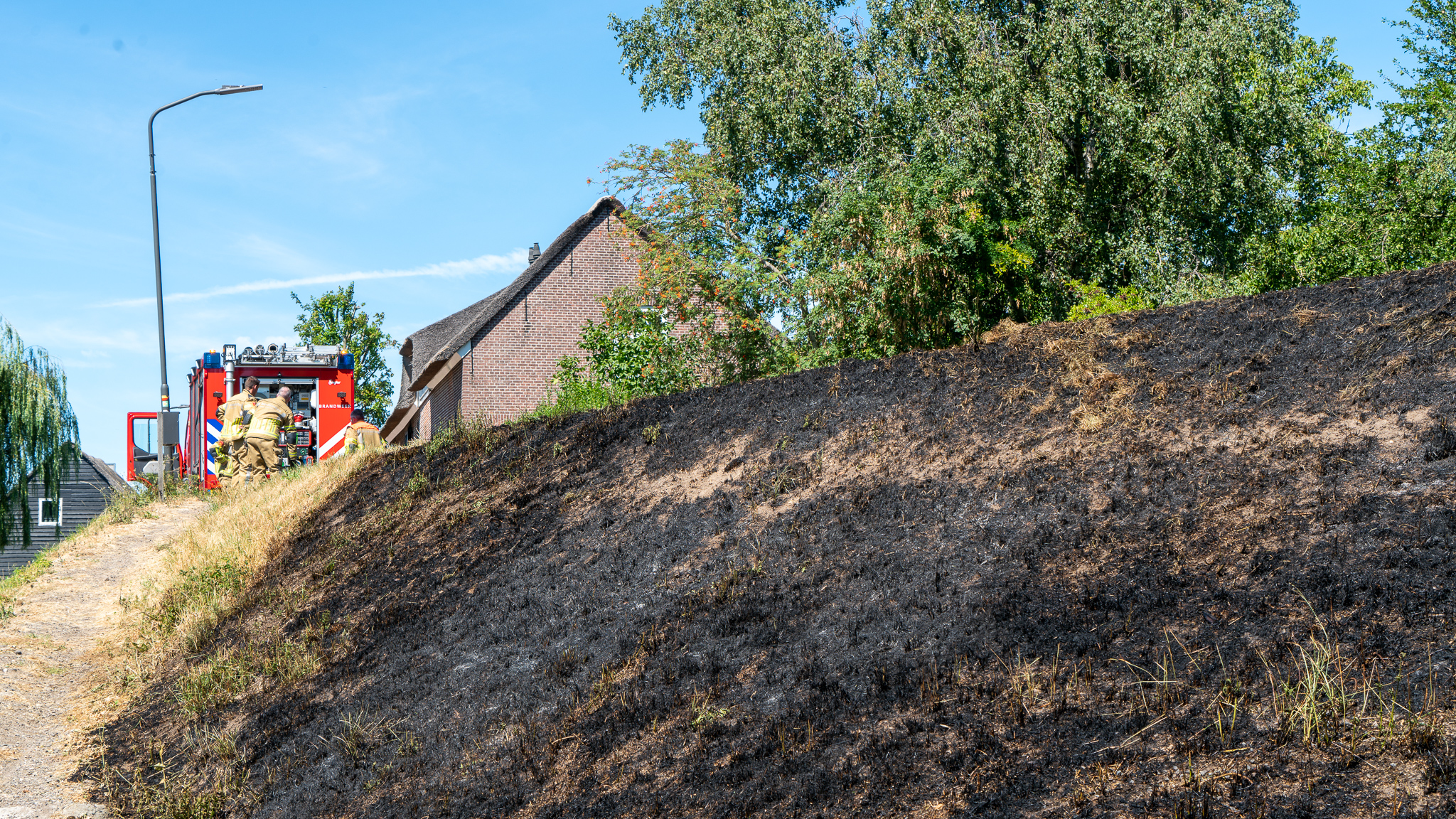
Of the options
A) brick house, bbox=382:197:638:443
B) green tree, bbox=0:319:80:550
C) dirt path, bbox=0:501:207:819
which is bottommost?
dirt path, bbox=0:501:207:819

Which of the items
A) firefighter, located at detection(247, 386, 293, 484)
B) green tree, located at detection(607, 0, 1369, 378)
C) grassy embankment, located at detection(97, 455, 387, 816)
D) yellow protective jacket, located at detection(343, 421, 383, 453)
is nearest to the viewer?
grassy embankment, located at detection(97, 455, 387, 816)

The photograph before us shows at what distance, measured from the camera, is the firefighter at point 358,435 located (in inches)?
600

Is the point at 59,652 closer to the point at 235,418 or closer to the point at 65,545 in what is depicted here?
the point at 65,545

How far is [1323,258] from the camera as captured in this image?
837 inches

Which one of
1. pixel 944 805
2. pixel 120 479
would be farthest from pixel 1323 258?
pixel 120 479

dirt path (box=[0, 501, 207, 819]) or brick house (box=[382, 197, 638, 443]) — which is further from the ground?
brick house (box=[382, 197, 638, 443])

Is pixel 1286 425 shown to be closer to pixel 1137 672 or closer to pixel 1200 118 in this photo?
pixel 1137 672

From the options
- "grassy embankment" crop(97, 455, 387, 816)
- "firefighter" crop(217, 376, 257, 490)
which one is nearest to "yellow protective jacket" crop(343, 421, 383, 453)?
"grassy embankment" crop(97, 455, 387, 816)

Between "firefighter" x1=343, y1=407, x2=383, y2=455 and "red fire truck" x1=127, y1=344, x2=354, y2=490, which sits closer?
"firefighter" x1=343, y1=407, x2=383, y2=455

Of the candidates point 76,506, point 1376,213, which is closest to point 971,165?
point 1376,213

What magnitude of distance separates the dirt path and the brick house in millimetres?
11322

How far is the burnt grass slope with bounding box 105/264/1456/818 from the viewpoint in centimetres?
427

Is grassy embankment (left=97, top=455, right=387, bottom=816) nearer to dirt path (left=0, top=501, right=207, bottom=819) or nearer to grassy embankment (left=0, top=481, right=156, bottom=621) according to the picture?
dirt path (left=0, top=501, right=207, bottom=819)

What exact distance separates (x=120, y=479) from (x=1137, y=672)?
46.7m
